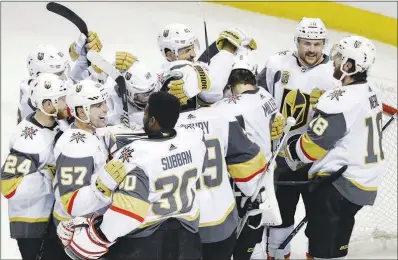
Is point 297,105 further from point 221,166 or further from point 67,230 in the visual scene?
point 67,230

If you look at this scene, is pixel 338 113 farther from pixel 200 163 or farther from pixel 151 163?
pixel 151 163

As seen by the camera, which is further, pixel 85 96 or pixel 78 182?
pixel 85 96

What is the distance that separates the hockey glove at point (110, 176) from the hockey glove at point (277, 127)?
95cm

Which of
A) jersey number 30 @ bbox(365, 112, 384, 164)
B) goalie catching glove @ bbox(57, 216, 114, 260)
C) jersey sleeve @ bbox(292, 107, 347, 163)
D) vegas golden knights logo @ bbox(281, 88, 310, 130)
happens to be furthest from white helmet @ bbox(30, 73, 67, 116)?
jersey number 30 @ bbox(365, 112, 384, 164)

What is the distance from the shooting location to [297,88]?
3404mm

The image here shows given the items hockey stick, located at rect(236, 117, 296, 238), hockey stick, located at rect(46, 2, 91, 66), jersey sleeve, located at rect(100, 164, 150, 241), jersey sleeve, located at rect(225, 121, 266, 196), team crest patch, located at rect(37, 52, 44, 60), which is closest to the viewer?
jersey sleeve, located at rect(100, 164, 150, 241)

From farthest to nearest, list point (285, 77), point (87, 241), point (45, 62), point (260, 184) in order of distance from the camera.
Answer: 1. point (285, 77)
2. point (45, 62)
3. point (260, 184)
4. point (87, 241)

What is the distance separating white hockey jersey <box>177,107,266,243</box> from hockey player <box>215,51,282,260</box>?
0.17 meters

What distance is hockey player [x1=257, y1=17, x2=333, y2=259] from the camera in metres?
3.38

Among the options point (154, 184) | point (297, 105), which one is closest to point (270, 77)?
point (297, 105)

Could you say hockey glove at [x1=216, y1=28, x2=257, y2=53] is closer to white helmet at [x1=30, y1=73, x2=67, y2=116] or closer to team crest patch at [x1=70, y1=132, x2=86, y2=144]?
white helmet at [x1=30, y1=73, x2=67, y2=116]

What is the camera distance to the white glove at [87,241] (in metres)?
2.37

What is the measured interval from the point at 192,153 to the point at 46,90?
0.69m

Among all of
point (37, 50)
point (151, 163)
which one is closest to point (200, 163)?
point (151, 163)
